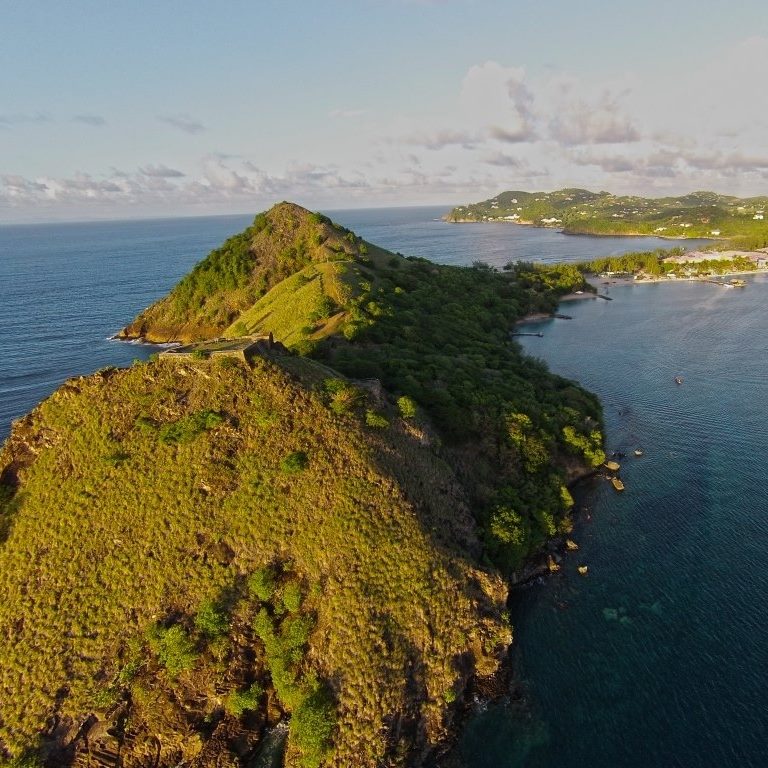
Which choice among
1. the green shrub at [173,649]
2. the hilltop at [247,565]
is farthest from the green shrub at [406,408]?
the green shrub at [173,649]

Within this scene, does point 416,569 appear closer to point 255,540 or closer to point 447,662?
point 447,662

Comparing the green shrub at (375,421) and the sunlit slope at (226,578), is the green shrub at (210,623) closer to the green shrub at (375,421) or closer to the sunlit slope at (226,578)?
the sunlit slope at (226,578)

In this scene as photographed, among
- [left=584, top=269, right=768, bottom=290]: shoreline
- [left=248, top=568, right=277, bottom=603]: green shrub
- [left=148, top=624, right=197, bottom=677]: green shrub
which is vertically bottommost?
[left=148, top=624, right=197, bottom=677]: green shrub

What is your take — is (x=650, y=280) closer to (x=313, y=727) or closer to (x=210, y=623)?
(x=313, y=727)

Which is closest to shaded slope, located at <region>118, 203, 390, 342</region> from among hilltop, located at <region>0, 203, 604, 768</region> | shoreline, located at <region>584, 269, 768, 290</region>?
hilltop, located at <region>0, 203, 604, 768</region>

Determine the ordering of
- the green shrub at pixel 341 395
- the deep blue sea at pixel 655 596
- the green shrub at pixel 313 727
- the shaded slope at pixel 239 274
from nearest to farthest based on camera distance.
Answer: the green shrub at pixel 313 727 → the deep blue sea at pixel 655 596 → the green shrub at pixel 341 395 → the shaded slope at pixel 239 274

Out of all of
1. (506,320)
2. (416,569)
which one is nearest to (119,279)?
(506,320)

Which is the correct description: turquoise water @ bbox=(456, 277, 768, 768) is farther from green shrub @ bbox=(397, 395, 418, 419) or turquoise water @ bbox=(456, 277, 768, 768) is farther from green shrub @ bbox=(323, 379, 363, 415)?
green shrub @ bbox=(323, 379, 363, 415)
